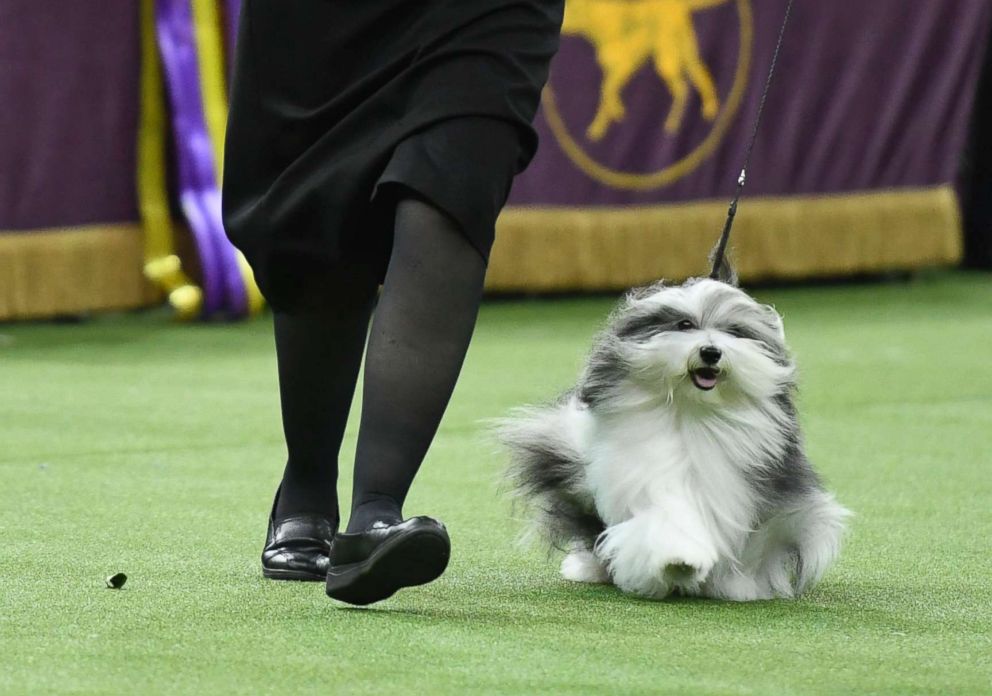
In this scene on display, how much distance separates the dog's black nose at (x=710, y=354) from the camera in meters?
2.38

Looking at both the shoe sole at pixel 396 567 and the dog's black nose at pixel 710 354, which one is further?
the dog's black nose at pixel 710 354

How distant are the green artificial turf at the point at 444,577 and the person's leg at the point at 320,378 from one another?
147 millimetres

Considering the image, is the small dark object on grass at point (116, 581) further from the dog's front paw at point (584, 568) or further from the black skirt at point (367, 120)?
the dog's front paw at point (584, 568)

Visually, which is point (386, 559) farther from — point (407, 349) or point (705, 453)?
point (705, 453)

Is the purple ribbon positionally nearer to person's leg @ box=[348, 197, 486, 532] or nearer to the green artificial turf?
the green artificial turf

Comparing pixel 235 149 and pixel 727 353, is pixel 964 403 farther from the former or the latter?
pixel 235 149

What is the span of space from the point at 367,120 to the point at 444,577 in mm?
659

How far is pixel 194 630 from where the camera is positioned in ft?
6.89

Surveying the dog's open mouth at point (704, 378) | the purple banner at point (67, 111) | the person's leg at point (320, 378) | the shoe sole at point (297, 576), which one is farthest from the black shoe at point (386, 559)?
the purple banner at point (67, 111)

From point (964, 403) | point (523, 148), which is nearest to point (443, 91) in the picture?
point (523, 148)

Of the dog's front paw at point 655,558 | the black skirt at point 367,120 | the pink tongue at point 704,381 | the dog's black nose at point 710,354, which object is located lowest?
the dog's front paw at point 655,558

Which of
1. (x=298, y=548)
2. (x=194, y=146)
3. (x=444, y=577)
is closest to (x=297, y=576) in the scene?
(x=298, y=548)

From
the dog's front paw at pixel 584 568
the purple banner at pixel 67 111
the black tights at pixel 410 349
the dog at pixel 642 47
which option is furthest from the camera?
the dog at pixel 642 47

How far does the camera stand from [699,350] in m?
2.38
